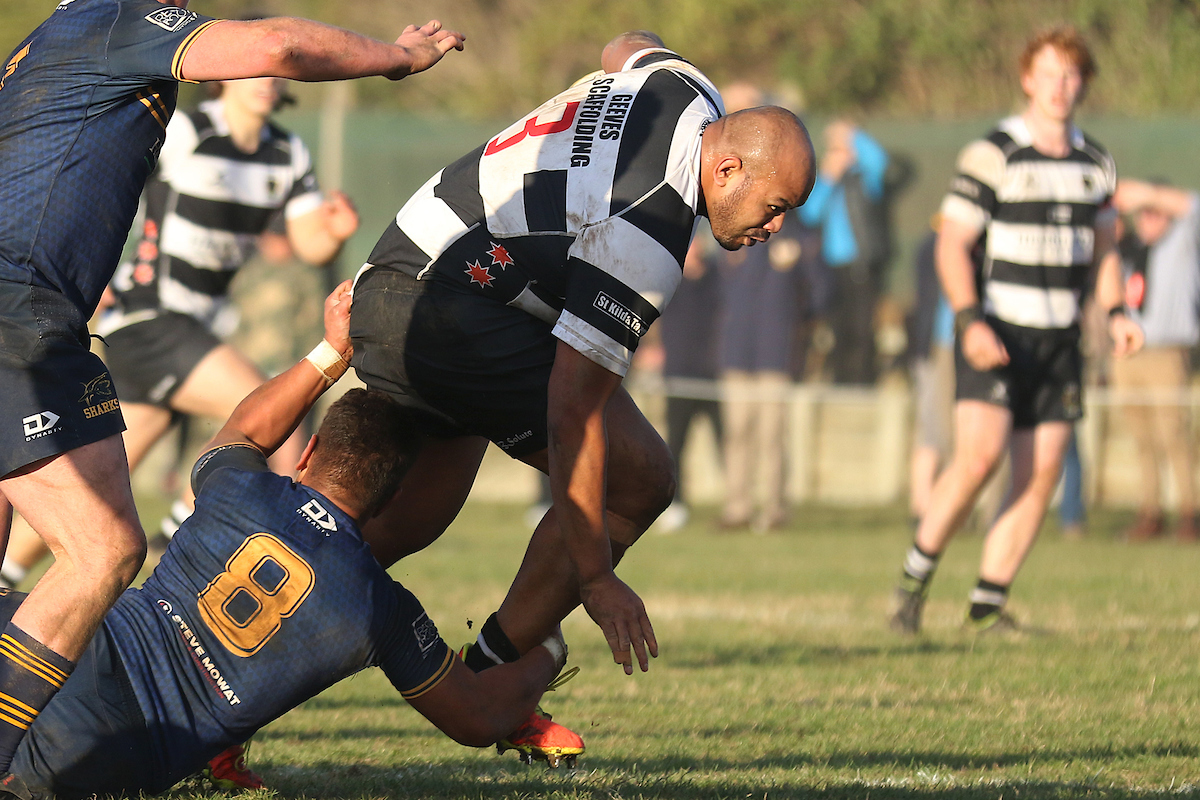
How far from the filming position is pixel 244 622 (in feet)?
11.3

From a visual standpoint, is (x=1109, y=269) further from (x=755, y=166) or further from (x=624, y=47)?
(x=755, y=166)

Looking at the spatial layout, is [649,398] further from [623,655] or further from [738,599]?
[623,655]

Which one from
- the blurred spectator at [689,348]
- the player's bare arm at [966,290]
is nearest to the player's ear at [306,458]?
the player's bare arm at [966,290]

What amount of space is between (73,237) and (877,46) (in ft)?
52.6

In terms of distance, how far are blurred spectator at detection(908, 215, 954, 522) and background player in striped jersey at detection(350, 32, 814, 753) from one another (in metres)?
8.03

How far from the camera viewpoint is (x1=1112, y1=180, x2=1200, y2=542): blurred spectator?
1264 centimetres

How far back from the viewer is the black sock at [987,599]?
7086 millimetres

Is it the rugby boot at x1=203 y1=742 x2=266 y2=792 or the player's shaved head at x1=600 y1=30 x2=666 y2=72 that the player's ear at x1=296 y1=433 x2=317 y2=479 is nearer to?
the rugby boot at x1=203 y1=742 x2=266 y2=792

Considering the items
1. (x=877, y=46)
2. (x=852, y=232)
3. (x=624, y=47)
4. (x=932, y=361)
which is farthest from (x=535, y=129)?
Result: (x=877, y=46)

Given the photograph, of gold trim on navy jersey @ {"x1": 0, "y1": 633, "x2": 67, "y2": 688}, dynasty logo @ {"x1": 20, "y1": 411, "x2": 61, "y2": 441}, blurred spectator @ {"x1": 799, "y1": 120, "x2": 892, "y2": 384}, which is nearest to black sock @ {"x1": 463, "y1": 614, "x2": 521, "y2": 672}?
gold trim on navy jersey @ {"x1": 0, "y1": 633, "x2": 67, "y2": 688}

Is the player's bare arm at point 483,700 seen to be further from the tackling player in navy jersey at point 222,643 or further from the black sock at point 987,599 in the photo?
the black sock at point 987,599

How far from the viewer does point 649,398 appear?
1473cm

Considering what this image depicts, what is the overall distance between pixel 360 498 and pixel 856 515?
11084 mm

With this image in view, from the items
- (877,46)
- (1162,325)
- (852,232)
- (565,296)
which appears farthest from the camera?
(877,46)
